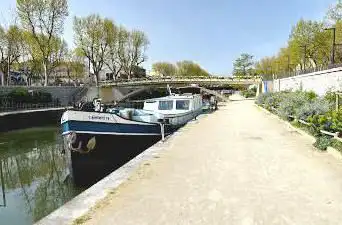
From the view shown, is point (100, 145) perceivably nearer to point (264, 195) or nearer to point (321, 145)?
point (321, 145)

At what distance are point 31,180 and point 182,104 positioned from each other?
11812 mm

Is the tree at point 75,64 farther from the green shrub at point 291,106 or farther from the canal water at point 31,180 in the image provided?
the green shrub at point 291,106

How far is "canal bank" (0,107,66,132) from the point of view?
29656 mm

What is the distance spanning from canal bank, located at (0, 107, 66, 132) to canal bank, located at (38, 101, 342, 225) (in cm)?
2090

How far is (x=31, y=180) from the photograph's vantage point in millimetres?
14453

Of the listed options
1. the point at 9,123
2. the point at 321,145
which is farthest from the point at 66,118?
the point at 9,123

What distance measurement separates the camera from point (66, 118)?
45.8 ft

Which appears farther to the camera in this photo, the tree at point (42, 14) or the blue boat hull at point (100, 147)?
the tree at point (42, 14)

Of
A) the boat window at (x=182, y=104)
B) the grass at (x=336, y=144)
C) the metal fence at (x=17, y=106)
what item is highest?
the boat window at (x=182, y=104)

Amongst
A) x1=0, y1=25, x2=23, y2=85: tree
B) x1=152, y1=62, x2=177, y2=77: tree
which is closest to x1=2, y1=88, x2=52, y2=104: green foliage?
x1=0, y1=25, x2=23, y2=85: tree

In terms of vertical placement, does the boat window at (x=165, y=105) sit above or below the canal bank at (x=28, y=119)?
above

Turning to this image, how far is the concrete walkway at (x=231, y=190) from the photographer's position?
5.75m

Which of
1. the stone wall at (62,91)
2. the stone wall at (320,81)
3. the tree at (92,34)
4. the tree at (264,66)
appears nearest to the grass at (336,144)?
the stone wall at (320,81)

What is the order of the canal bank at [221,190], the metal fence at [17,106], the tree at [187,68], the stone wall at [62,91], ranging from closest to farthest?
1. the canal bank at [221,190]
2. the metal fence at [17,106]
3. the stone wall at [62,91]
4. the tree at [187,68]
